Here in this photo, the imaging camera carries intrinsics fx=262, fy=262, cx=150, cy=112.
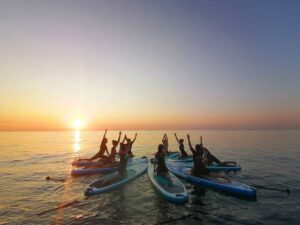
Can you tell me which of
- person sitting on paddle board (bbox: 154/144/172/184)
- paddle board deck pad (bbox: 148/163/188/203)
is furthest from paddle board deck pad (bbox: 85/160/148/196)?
person sitting on paddle board (bbox: 154/144/172/184)

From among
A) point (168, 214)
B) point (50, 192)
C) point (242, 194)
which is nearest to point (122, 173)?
point (50, 192)

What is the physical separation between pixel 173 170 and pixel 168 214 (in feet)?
36.6

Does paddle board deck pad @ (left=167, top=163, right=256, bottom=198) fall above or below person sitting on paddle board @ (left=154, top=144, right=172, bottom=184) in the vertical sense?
below

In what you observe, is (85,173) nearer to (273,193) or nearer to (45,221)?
(45,221)

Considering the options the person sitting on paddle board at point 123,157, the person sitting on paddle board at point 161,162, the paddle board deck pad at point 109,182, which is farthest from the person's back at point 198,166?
the person sitting on paddle board at point 123,157

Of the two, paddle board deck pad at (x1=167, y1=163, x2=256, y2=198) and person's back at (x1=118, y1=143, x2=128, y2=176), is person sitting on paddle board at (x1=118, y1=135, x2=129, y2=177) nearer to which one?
person's back at (x1=118, y1=143, x2=128, y2=176)

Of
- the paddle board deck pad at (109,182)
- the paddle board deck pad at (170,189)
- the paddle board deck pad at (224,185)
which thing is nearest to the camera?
the paddle board deck pad at (170,189)

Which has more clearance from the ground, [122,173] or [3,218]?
[122,173]

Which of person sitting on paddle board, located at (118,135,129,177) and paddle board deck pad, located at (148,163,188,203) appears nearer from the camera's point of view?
paddle board deck pad, located at (148,163,188,203)

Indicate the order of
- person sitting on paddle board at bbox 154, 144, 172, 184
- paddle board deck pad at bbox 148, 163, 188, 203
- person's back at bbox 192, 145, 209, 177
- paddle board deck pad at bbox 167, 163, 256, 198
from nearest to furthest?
paddle board deck pad at bbox 148, 163, 188, 203
paddle board deck pad at bbox 167, 163, 256, 198
person sitting on paddle board at bbox 154, 144, 172, 184
person's back at bbox 192, 145, 209, 177

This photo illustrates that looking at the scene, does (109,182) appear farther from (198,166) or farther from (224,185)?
(224,185)

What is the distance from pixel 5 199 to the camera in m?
A: 18.3

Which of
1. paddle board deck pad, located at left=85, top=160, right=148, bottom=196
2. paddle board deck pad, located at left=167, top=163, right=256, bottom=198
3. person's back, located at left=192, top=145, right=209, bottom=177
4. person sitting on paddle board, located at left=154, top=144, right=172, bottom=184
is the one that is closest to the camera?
paddle board deck pad, located at left=167, top=163, right=256, bottom=198

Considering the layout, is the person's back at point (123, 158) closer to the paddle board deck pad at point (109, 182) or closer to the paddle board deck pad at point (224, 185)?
the paddle board deck pad at point (109, 182)
